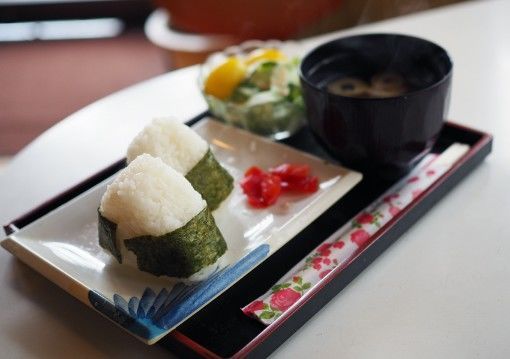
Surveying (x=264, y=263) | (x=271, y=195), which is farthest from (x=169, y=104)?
(x=264, y=263)

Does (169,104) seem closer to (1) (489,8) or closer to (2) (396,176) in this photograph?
(2) (396,176)

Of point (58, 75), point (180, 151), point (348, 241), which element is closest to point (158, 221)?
point (180, 151)

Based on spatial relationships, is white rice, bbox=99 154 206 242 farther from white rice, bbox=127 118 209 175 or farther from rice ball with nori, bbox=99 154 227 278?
white rice, bbox=127 118 209 175

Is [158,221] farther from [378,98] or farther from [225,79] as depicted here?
[225,79]

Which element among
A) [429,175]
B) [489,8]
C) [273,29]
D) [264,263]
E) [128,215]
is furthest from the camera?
[273,29]

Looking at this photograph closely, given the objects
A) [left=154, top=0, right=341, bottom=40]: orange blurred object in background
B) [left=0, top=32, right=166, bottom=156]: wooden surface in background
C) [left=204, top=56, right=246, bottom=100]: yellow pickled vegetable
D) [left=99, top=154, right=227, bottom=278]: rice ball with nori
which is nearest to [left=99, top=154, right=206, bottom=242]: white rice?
[left=99, top=154, right=227, bottom=278]: rice ball with nori

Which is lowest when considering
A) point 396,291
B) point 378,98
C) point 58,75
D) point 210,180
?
point 58,75
